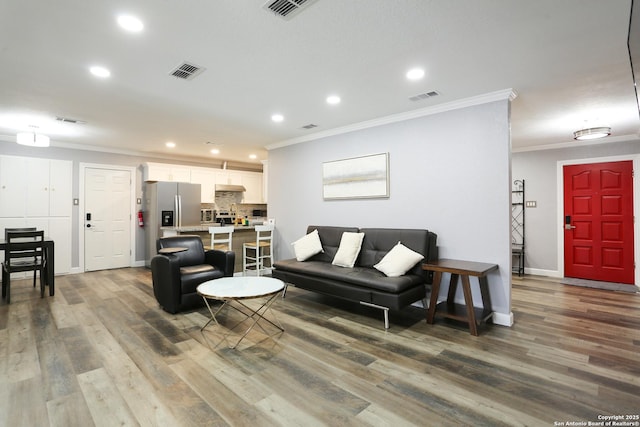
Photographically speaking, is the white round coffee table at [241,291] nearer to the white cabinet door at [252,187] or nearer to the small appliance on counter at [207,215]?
the small appliance on counter at [207,215]

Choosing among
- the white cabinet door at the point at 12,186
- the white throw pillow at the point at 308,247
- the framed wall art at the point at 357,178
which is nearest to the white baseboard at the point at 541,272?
the framed wall art at the point at 357,178

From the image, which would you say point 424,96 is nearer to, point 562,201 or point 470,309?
point 470,309

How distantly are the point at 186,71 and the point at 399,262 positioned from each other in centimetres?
288

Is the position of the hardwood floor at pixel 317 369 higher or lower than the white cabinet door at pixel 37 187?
lower

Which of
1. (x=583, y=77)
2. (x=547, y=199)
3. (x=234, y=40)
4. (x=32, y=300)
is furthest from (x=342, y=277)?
(x=547, y=199)

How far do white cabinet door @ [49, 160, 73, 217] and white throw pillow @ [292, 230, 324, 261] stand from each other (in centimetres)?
465

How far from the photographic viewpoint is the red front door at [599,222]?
5180 millimetres

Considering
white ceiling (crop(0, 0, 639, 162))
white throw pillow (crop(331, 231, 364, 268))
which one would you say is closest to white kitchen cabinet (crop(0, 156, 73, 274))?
white ceiling (crop(0, 0, 639, 162))

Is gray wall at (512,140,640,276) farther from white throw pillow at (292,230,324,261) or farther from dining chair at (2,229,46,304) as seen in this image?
dining chair at (2,229,46,304)

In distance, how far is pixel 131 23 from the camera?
6.98ft

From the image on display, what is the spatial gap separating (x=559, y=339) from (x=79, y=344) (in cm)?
443

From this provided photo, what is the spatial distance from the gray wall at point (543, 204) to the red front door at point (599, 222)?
17 cm

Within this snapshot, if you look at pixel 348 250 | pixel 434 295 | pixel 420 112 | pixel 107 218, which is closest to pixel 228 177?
pixel 107 218

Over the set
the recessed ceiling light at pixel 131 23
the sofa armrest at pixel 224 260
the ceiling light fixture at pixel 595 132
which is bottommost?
the sofa armrest at pixel 224 260
